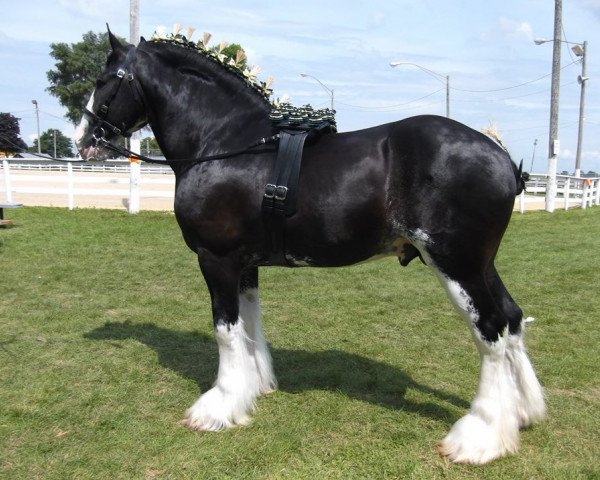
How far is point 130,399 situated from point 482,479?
2624 mm

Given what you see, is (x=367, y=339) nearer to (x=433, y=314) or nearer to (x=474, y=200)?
(x=433, y=314)

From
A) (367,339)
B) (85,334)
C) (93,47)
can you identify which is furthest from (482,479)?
(93,47)

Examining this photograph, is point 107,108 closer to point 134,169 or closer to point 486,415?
point 486,415

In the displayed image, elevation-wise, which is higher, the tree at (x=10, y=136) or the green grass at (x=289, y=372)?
the tree at (x=10, y=136)

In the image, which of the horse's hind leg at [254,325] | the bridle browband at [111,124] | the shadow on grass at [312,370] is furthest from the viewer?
the horse's hind leg at [254,325]

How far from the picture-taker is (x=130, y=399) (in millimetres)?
4328

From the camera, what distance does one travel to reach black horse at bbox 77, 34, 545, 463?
11.2 ft

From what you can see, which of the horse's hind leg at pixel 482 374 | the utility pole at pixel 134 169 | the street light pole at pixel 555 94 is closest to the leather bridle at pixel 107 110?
the horse's hind leg at pixel 482 374

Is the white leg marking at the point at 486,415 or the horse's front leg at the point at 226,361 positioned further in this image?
the horse's front leg at the point at 226,361

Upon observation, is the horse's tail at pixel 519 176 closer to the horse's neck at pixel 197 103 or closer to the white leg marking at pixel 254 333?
Result: the horse's neck at pixel 197 103

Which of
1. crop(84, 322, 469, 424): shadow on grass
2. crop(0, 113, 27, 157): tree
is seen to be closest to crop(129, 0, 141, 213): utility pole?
crop(0, 113, 27, 157): tree

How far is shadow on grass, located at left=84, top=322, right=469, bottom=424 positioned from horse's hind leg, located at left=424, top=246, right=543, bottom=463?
1.48 feet

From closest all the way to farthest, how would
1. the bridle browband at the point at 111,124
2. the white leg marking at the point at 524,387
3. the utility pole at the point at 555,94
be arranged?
1. the white leg marking at the point at 524,387
2. the bridle browband at the point at 111,124
3. the utility pole at the point at 555,94

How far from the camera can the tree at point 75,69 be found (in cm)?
5506
